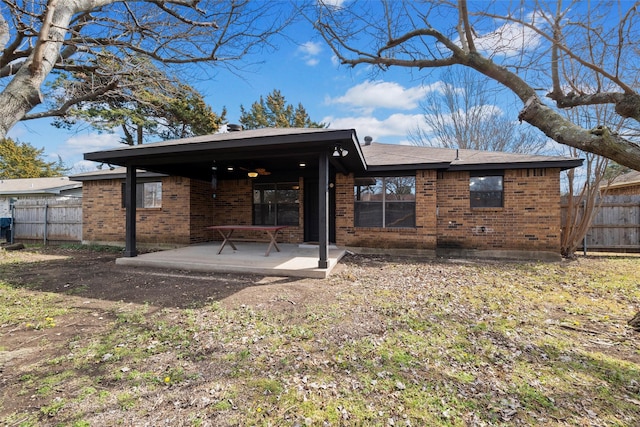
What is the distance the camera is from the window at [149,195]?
1020cm

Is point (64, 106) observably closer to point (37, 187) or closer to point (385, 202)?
point (385, 202)

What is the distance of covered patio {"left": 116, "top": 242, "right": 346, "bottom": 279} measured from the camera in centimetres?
592

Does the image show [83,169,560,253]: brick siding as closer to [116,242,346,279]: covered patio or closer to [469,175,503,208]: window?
[469,175,503,208]: window

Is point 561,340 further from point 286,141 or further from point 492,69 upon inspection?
point 286,141

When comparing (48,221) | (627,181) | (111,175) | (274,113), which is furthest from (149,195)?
(627,181)

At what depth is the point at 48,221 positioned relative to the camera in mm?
11867

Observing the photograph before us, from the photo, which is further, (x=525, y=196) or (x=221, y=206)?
(x=221, y=206)

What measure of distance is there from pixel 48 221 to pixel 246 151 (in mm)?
11366

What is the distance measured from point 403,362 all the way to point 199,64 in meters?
7.12

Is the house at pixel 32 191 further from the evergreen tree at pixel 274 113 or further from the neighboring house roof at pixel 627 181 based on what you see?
the neighboring house roof at pixel 627 181

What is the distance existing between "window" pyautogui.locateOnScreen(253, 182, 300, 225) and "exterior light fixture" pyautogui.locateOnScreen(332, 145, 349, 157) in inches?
143

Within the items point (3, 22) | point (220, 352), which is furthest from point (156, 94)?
point (220, 352)

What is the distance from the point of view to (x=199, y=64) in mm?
6504

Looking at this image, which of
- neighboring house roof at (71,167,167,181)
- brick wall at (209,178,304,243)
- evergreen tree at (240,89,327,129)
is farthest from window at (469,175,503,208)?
evergreen tree at (240,89,327,129)
